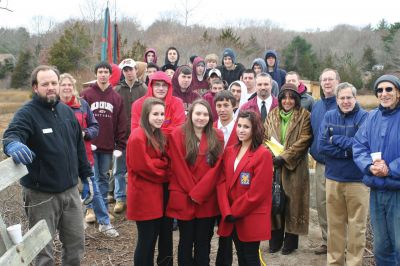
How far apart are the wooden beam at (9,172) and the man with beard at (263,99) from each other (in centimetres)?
303

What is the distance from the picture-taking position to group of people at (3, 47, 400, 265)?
3.67m

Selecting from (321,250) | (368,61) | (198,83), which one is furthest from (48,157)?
(368,61)

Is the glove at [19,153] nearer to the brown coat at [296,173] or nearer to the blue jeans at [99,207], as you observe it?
the blue jeans at [99,207]

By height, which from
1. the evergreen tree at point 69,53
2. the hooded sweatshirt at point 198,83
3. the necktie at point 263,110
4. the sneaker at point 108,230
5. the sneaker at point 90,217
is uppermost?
the evergreen tree at point 69,53

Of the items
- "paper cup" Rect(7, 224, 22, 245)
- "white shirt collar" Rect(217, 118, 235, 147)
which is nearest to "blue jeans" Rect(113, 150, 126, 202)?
"white shirt collar" Rect(217, 118, 235, 147)

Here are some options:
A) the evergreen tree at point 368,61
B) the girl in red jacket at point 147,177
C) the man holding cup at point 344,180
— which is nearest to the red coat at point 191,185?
the girl in red jacket at point 147,177

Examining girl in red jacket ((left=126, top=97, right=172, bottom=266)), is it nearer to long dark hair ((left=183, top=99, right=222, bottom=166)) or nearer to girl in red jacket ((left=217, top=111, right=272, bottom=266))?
long dark hair ((left=183, top=99, right=222, bottom=166))

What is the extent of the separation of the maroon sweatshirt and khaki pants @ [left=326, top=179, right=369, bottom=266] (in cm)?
288

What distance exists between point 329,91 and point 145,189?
245cm

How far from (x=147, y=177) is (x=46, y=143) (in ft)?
3.16

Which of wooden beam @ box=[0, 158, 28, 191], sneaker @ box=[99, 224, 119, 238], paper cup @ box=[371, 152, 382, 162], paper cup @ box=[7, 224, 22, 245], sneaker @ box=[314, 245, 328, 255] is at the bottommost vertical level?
sneaker @ box=[314, 245, 328, 255]

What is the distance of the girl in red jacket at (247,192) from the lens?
3.84m

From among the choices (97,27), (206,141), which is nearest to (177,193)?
(206,141)

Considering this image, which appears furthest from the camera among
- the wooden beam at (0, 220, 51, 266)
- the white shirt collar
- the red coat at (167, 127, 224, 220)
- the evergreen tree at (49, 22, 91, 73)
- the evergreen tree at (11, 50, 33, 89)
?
the evergreen tree at (11, 50, 33, 89)
